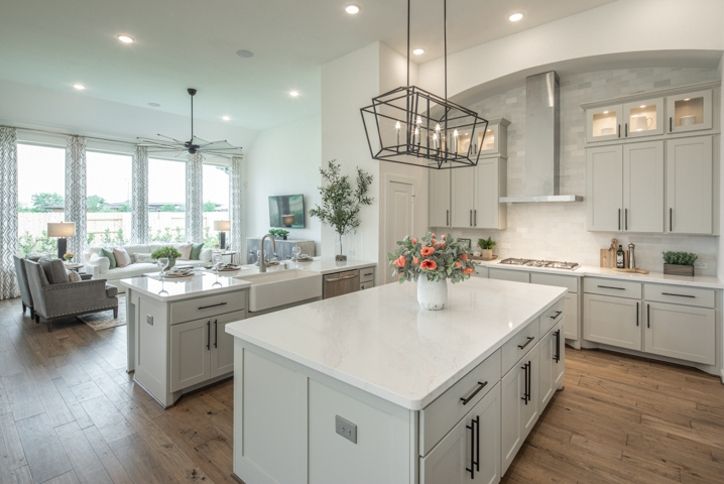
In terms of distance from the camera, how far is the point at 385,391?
4.05 ft

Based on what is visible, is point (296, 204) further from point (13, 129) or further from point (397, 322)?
A: point (397, 322)

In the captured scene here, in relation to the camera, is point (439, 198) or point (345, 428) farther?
point (439, 198)

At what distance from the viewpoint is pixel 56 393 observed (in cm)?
312

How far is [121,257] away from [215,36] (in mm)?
5006

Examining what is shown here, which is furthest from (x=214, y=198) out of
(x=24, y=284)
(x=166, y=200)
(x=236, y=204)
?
(x=24, y=284)

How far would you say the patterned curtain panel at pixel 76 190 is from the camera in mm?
7367

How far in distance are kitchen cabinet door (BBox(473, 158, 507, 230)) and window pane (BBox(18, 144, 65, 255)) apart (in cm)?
792

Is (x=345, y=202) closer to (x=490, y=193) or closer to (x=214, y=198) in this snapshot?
(x=490, y=193)

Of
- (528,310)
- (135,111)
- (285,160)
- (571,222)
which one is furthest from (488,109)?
(135,111)

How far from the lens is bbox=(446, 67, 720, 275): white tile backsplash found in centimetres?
401

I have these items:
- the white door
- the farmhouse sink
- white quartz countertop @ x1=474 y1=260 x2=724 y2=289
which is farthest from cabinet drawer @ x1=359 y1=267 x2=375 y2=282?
white quartz countertop @ x1=474 y1=260 x2=724 y2=289

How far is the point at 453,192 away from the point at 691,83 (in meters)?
2.70

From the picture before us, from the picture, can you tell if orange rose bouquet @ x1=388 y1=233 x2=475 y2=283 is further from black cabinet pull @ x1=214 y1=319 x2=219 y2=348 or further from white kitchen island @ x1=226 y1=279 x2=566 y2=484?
black cabinet pull @ x1=214 y1=319 x2=219 y2=348

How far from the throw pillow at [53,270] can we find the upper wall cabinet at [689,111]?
7.44 metres
